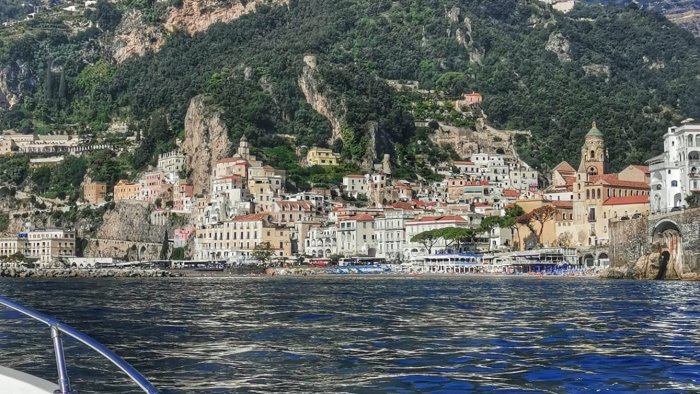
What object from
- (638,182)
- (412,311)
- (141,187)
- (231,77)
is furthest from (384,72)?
(412,311)

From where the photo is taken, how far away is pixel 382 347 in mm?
26797

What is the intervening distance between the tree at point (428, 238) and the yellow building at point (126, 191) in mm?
51181

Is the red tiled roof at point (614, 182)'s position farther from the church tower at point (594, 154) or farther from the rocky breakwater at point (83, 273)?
the rocky breakwater at point (83, 273)

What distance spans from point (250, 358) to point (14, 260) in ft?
416

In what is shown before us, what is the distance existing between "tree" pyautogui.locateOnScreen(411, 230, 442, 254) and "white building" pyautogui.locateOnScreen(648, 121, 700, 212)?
2967 cm

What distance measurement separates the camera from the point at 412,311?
42.0 meters

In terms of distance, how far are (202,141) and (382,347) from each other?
13572 centimetres

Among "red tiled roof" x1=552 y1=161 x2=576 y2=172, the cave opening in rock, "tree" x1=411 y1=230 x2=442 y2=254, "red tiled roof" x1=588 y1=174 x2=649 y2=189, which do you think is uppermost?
"red tiled roof" x1=552 y1=161 x2=576 y2=172

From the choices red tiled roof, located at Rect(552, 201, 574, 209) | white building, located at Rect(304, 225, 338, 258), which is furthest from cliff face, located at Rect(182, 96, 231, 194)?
red tiled roof, located at Rect(552, 201, 574, 209)

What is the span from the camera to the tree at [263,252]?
127306 millimetres

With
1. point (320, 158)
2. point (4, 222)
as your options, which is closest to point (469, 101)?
point (320, 158)

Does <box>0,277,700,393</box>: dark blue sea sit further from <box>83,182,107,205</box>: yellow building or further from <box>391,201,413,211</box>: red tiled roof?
<box>83,182,107,205</box>: yellow building

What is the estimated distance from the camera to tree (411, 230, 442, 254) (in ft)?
402

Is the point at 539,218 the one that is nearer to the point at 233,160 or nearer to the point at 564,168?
the point at 564,168
